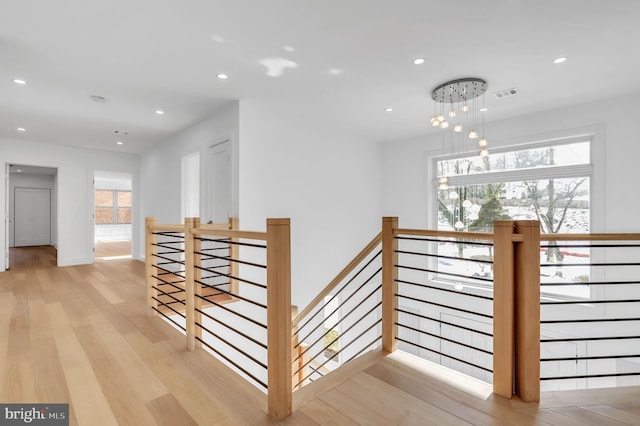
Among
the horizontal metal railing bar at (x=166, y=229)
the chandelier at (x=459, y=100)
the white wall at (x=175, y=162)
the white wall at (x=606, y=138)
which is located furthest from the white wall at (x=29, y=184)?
the white wall at (x=606, y=138)

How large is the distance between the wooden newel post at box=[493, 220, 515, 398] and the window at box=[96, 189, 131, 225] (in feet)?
41.6

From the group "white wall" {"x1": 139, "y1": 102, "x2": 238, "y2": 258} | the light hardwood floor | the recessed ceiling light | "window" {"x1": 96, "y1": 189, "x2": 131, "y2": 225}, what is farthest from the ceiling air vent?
"window" {"x1": 96, "y1": 189, "x2": 131, "y2": 225}

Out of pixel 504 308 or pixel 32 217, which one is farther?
pixel 32 217

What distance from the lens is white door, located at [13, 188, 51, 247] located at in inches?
348

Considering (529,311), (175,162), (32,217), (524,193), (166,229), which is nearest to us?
(529,311)

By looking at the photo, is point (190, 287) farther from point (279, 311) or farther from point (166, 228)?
point (279, 311)

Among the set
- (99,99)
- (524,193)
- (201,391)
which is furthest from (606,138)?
(99,99)

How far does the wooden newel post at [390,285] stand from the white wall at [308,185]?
2.08m

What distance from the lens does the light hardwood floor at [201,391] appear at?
1.65 metres

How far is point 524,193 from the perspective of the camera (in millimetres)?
4746

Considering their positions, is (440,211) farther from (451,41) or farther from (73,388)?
(73,388)

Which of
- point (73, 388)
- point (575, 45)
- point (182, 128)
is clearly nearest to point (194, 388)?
point (73, 388)

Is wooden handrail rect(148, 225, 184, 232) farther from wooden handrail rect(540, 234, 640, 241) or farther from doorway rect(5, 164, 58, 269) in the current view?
doorway rect(5, 164, 58, 269)

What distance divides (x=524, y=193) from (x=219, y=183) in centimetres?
457
